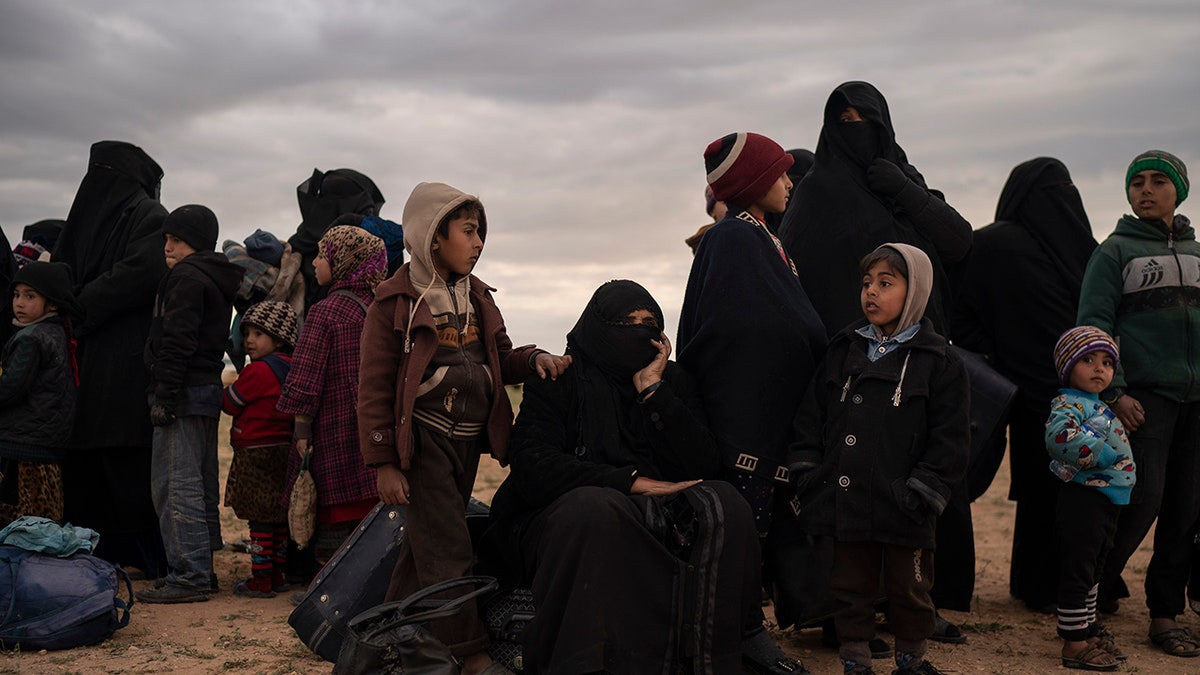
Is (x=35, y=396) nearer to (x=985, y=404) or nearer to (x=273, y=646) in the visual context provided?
(x=273, y=646)

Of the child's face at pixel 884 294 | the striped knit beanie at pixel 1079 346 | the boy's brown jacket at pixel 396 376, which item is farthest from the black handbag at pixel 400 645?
the striped knit beanie at pixel 1079 346

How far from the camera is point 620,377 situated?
15.1ft

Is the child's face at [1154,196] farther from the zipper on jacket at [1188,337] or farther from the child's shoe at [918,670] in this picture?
the child's shoe at [918,670]

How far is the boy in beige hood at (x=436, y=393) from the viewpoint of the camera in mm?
4449

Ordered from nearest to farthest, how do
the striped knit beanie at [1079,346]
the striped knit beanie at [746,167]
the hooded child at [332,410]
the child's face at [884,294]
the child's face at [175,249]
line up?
1. the child's face at [884,294]
2. the striped knit beanie at [746,167]
3. the striped knit beanie at [1079,346]
4. the hooded child at [332,410]
5. the child's face at [175,249]

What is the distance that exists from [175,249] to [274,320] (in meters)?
0.68

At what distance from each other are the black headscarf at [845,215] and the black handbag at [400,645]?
2.41 m

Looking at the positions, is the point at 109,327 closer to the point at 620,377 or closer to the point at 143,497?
the point at 143,497

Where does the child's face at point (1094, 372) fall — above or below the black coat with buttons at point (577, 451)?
above

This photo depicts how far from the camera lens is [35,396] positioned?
20.3 feet

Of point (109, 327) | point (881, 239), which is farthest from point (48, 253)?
point (881, 239)

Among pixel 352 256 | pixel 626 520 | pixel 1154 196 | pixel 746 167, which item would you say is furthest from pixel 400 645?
pixel 1154 196

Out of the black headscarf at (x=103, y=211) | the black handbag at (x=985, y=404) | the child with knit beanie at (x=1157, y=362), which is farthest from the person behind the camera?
the black headscarf at (x=103, y=211)

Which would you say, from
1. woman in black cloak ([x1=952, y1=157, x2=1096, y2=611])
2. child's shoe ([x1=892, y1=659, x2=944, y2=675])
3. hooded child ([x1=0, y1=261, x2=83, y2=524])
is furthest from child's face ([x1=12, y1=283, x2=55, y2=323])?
woman in black cloak ([x1=952, y1=157, x2=1096, y2=611])
